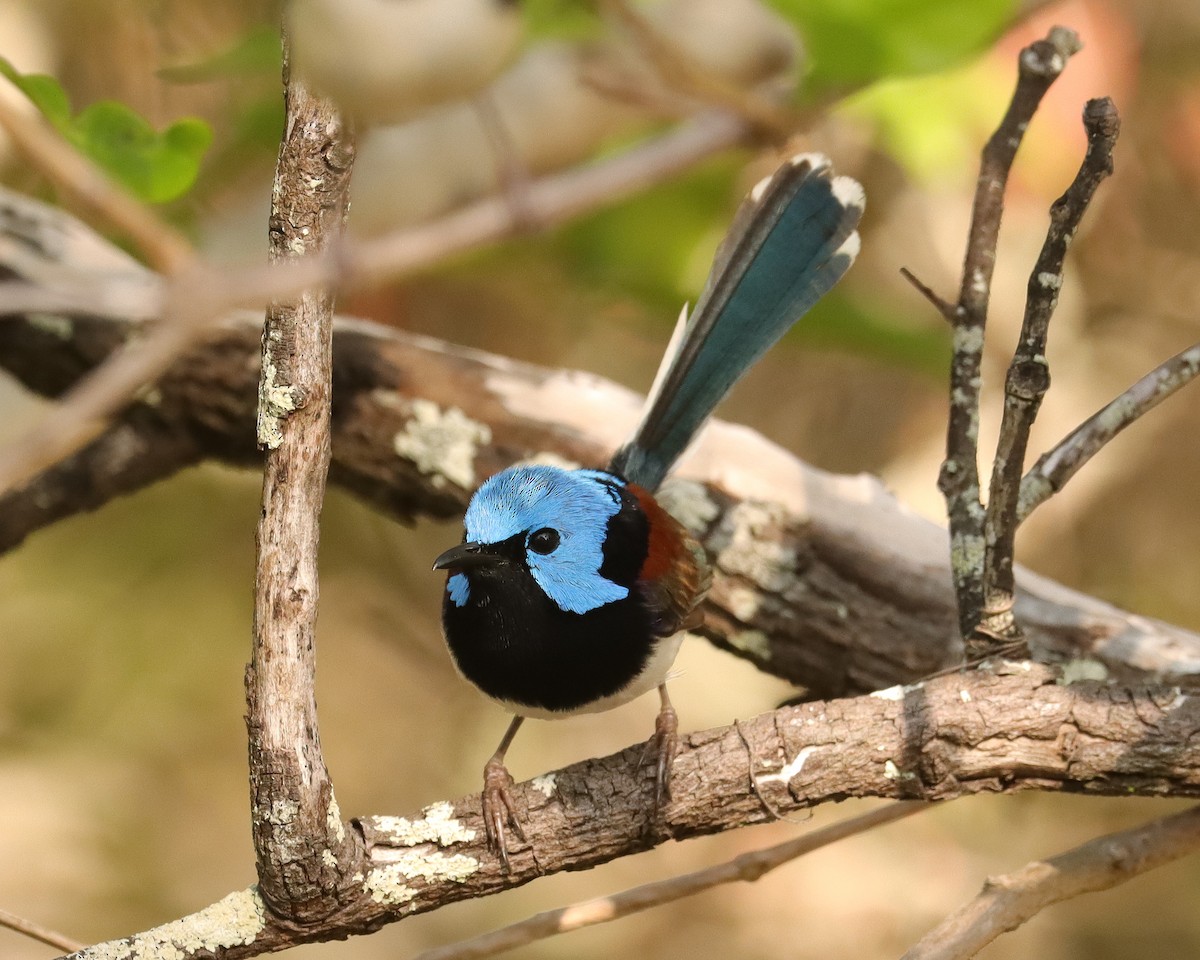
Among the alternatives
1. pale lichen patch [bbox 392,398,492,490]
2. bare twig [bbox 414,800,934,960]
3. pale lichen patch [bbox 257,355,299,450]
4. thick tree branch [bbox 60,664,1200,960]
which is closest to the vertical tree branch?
pale lichen patch [bbox 257,355,299,450]

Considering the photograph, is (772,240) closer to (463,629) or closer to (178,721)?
(463,629)

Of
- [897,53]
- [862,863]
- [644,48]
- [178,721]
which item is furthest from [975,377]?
[178,721]

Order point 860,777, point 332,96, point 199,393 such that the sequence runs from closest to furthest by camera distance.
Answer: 1. point 332,96
2. point 860,777
3. point 199,393

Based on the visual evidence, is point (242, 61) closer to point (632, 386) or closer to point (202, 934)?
point (202, 934)

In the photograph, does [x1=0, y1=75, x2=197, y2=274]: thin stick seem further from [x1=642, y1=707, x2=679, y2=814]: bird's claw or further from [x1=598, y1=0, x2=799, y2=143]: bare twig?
[x1=598, y1=0, x2=799, y2=143]: bare twig

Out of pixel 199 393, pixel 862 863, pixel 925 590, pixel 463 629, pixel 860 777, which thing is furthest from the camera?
pixel 862 863

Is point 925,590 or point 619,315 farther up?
point 619,315
